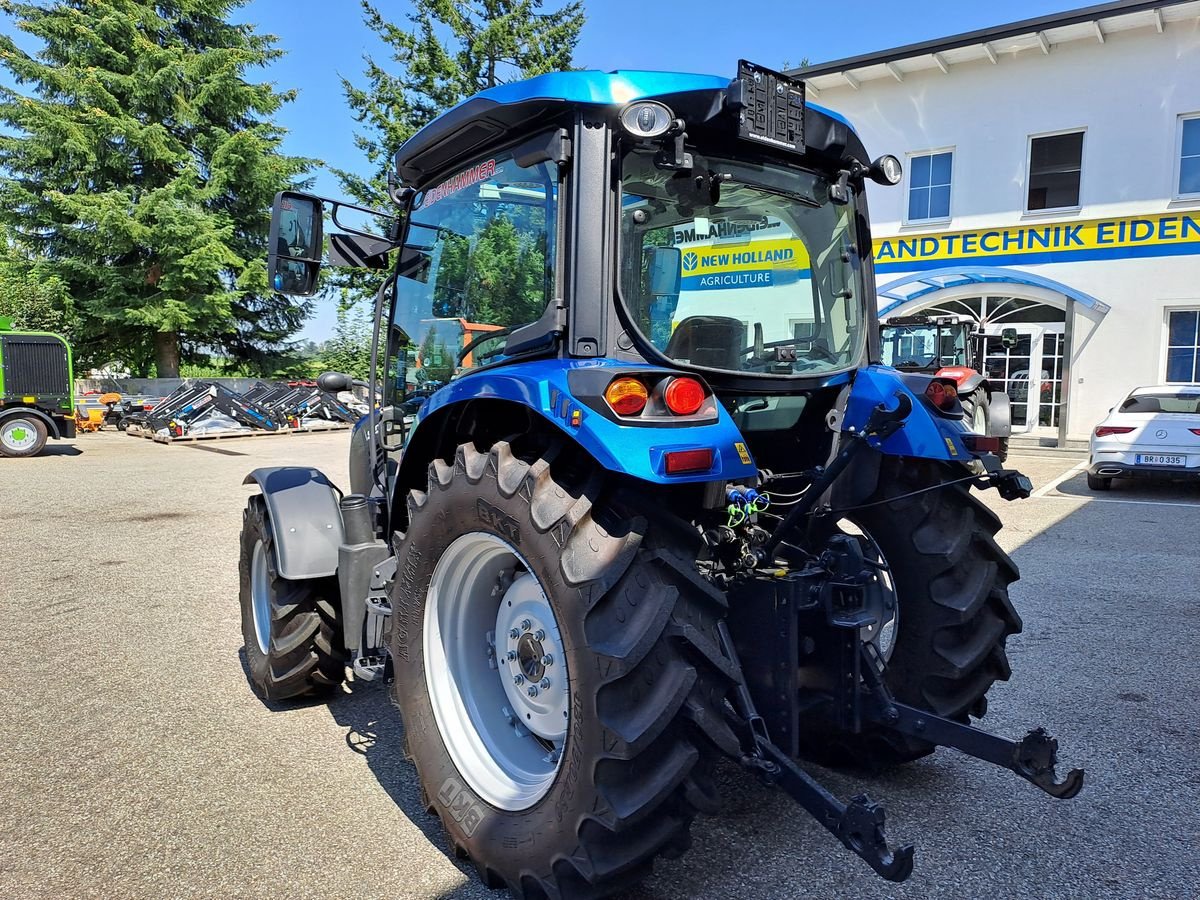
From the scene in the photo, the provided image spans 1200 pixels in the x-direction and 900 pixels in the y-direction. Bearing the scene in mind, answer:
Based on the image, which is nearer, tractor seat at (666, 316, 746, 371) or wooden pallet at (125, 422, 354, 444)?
tractor seat at (666, 316, 746, 371)

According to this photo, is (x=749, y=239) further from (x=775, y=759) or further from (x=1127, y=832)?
(x=1127, y=832)

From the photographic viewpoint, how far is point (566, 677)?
2.35 metres

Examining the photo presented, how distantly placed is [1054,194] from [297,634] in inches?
689

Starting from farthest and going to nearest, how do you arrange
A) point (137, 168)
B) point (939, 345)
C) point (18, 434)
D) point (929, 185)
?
point (137, 168) < point (929, 185) < point (18, 434) < point (939, 345)

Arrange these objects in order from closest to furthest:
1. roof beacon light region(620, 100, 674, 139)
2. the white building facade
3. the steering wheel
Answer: roof beacon light region(620, 100, 674, 139) < the steering wheel < the white building facade

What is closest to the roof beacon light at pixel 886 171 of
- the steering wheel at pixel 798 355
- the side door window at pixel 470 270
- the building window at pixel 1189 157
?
the steering wheel at pixel 798 355

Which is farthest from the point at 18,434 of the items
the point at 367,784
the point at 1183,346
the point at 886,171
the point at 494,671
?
the point at 1183,346

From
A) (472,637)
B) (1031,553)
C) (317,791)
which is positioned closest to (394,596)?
(472,637)

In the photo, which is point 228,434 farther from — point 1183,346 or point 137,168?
point 1183,346

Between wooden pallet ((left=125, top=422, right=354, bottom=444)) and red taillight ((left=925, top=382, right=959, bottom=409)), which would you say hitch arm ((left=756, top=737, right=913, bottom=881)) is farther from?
wooden pallet ((left=125, top=422, right=354, bottom=444))

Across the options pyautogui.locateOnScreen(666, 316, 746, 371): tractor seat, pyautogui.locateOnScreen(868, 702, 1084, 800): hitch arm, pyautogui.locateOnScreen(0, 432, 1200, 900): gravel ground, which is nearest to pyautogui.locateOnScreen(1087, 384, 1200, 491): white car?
pyautogui.locateOnScreen(0, 432, 1200, 900): gravel ground

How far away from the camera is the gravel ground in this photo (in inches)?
98.0

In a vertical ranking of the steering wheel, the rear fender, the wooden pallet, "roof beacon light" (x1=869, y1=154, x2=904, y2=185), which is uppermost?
"roof beacon light" (x1=869, y1=154, x2=904, y2=185)

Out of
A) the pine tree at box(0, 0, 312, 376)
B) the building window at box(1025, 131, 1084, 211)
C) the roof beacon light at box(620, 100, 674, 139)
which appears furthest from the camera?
the pine tree at box(0, 0, 312, 376)
